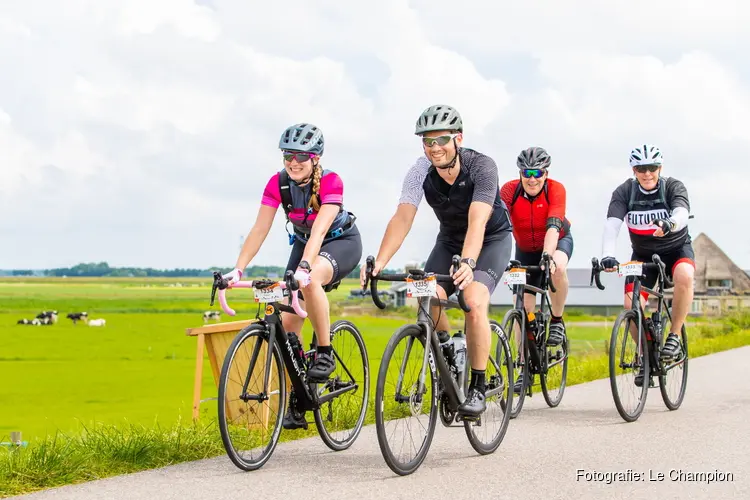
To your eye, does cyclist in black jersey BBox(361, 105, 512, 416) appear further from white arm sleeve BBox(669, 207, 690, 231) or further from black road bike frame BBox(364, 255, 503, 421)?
white arm sleeve BBox(669, 207, 690, 231)

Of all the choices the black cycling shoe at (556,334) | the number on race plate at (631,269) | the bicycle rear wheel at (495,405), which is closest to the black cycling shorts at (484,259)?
the bicycle rear wheel at (495,405)

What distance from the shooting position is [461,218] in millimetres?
7387

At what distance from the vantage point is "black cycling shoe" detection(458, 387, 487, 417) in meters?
7.01

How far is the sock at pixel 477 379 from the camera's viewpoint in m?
7.23

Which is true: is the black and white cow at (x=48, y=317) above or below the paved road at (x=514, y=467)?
below

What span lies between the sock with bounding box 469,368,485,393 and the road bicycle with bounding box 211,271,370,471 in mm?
1022

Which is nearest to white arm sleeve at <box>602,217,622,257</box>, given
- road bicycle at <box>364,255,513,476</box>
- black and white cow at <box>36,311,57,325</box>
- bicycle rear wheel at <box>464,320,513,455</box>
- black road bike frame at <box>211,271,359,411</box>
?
bicycle rear wheel at <box>464,320,513,455</box>

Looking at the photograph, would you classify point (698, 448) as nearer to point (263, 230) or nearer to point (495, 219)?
point (495, 219)

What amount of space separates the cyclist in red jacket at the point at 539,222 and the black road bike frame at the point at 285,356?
2.98m

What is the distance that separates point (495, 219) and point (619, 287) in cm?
9340

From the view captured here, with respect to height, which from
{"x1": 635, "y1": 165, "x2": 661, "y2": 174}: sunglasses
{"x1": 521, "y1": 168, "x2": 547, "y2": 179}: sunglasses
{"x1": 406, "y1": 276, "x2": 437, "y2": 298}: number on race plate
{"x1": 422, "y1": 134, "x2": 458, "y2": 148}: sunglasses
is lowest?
{"x1": 406, "y1": 276, "x2": 437, "y2": 298}: number on race plate

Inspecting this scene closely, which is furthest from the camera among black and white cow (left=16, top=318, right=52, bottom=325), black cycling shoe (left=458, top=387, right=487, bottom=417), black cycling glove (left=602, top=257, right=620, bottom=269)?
black and white cow (left=16, top=318, right=52, bottom=325)

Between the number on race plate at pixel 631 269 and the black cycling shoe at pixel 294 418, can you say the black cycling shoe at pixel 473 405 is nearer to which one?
the black cycling shoe at pixel 294 418

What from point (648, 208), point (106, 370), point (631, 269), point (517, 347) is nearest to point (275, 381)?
point (517, 347)
